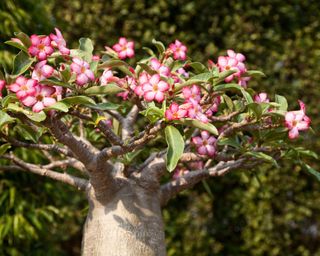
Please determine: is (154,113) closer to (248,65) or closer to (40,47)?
(40,47)

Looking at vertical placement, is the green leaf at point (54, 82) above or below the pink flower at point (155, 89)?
above

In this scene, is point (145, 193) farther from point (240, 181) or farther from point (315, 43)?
point (315, 43)

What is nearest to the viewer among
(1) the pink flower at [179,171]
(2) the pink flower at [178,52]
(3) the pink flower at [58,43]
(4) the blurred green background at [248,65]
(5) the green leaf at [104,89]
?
(5) the green leaf at [104,89]

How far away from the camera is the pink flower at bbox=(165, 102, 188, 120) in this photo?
1.20m

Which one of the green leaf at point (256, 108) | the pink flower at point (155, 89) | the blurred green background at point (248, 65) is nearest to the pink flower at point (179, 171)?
the green leaf at point (256, 108)

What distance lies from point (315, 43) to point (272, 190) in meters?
0.93

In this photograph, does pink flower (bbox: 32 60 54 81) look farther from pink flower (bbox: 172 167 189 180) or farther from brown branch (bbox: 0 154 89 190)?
pink flower (bbox: 172 167 189 180)

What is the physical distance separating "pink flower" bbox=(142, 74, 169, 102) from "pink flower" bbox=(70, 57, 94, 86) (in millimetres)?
125

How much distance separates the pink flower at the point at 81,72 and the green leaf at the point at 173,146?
21 cm

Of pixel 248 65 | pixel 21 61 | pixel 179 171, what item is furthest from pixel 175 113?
pixel 248 65

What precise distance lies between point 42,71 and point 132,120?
23.9 inches

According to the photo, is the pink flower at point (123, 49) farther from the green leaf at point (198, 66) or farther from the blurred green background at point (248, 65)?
the blurred green background at point (248, 65)

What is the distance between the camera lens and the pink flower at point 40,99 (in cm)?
116

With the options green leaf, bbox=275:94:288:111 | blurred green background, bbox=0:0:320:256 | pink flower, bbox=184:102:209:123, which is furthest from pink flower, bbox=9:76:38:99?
blurred green background, bbox=0:0:320:256
